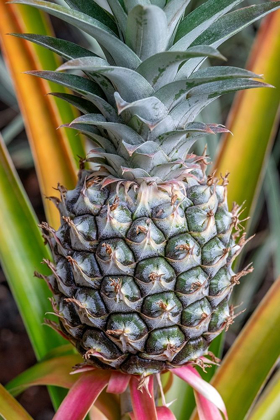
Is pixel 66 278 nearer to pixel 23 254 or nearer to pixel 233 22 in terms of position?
pixel 23 254

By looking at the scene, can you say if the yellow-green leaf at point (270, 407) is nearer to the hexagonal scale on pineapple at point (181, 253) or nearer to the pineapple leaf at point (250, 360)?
the pineapple leaf at point (250, 360)

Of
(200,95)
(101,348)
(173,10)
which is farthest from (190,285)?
(173,10)

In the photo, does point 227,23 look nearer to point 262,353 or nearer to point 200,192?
point 200,192

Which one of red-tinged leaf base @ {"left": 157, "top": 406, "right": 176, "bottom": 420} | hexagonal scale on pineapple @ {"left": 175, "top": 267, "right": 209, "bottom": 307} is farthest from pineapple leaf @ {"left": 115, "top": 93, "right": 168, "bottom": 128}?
red-tinged leaf base @ {"left": 157, "top": 406, "right": 176, "bottom": 420}

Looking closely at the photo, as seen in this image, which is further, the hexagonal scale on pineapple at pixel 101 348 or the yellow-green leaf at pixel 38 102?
the yellow-green leaf at pixel 38 102

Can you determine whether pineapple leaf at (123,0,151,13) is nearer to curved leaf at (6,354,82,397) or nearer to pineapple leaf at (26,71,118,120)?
pineapple leaf at (26,71,118,120)

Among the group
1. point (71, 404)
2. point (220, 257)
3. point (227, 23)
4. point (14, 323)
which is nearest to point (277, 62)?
point (227, 23)

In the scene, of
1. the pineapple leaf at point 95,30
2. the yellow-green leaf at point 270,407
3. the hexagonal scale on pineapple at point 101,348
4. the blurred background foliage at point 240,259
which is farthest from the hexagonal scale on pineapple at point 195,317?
the blurred background foliage at point 240,259
